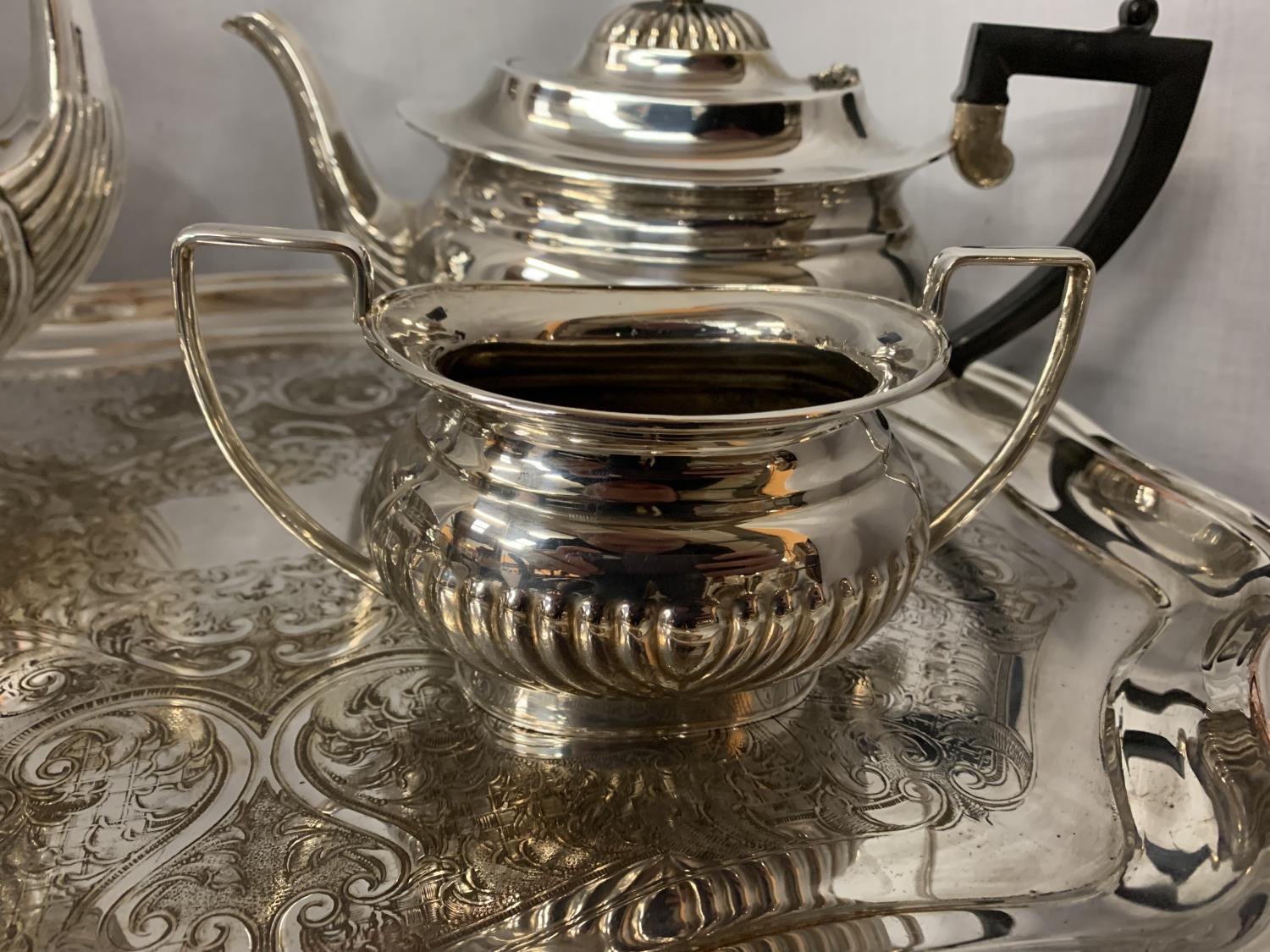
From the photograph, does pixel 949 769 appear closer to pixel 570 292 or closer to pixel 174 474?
pixel 570 292

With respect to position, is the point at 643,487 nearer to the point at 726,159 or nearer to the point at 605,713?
A: the point at 605,713

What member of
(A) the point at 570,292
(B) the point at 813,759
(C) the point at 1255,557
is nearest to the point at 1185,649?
(C) the point at 1255,557

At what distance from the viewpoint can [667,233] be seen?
0.52m

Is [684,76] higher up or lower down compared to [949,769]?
higher up

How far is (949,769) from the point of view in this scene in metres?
0.37

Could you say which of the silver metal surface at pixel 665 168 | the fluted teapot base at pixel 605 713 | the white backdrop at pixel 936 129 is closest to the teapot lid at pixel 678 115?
the silver metal surface at pixel 665 168

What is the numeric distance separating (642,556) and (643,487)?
0.8 inches

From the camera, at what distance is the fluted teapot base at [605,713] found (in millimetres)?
375

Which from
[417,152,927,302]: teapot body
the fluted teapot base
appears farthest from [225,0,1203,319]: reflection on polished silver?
the fluted teapot base

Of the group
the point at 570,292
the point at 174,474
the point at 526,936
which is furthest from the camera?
the point at 174,474

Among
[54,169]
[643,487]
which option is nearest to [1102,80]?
[643,487]

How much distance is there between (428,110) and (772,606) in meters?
0.39

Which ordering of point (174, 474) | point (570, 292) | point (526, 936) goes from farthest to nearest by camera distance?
point (174, 474)
point (570, 292)
point (526, 936)

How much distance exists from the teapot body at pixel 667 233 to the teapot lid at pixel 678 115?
0.03 feet
